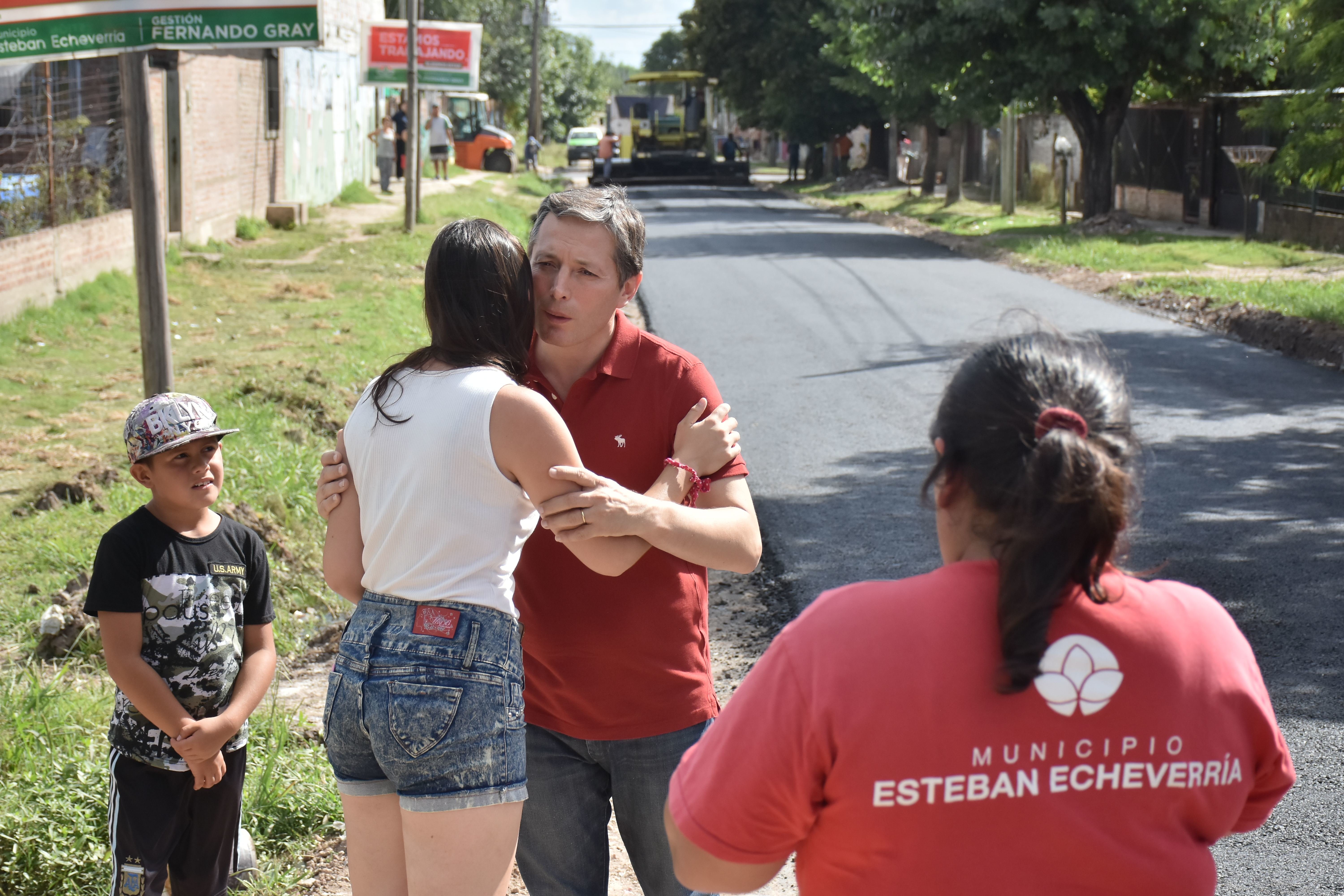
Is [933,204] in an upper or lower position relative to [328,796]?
upper

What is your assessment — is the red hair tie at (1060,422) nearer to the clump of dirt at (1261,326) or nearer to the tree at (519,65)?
the clump of dirt at (1261,326)

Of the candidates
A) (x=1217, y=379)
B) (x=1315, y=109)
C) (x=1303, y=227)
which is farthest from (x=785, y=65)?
(x=1217, y=379)

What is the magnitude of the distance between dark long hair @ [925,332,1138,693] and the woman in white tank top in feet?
2.68

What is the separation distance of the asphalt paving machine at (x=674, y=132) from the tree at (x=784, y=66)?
154 cm

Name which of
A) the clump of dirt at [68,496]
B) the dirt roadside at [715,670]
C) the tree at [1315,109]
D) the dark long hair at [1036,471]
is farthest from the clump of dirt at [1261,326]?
the dark long hair at [1036,471]

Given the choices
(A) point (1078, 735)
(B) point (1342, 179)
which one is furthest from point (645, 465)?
(B) point (1342, 179)

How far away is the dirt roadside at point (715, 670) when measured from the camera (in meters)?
3.50

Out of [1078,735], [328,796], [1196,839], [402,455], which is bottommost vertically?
[328,796]

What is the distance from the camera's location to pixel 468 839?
215 centimetres

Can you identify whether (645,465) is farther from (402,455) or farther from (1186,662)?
(1186,662)

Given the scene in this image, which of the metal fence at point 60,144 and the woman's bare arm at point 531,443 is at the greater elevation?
the metal fence at point 60,144

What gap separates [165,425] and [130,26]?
300 cm

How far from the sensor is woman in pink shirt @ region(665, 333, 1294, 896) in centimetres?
144

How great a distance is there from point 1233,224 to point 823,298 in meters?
12.6
